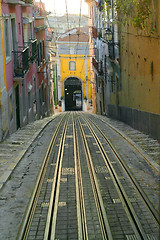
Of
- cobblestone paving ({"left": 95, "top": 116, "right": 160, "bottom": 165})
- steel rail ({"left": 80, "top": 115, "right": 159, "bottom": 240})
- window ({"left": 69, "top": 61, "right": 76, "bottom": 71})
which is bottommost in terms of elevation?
steel rail ({"left": 80, "top": 115, "right": 159, "bottom": 240})

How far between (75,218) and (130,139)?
270 inches

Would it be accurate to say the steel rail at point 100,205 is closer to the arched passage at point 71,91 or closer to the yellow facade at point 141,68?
the yellow facade at point 141,68

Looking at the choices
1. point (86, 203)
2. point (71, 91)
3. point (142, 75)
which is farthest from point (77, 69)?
point (86, 203)

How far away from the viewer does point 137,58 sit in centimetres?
1489

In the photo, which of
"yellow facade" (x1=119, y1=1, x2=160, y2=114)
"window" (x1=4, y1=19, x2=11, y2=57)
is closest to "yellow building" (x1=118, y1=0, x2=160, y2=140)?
"yellow facade" (x1=119, y1=1, x2=160, y2=114)

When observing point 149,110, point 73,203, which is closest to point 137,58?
point 149,110

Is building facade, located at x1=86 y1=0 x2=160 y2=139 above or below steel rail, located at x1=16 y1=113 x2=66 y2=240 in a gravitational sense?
above

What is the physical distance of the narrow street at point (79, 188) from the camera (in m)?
6.12

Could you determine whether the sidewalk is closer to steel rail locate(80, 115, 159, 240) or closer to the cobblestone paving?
steel rail locate(80, 115, 159, 240)

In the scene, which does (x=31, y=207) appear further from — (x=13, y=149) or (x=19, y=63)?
(x=19, y=63)

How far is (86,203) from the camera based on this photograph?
23.5ft

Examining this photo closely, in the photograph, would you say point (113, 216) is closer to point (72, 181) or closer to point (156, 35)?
point (72, 181)

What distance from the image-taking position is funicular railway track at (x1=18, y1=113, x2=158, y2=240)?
600cm

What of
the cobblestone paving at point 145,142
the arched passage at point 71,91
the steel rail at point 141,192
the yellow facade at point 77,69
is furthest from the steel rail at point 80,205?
the arched passage at point 71,91
